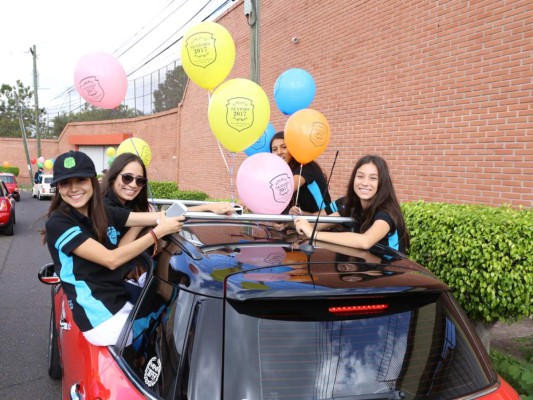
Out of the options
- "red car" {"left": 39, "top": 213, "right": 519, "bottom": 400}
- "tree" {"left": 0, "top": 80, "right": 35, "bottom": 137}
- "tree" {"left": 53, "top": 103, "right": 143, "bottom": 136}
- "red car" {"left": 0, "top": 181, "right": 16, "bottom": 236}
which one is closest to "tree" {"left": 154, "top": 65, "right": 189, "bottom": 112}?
"tree" {"left": 53, "top": 103, "right": 143, "bottom": 136}

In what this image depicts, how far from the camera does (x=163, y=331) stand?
175cm

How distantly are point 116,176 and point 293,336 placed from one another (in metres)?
2.18

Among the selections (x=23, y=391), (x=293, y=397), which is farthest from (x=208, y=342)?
(x=23, y=391)

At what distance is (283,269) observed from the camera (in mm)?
1780

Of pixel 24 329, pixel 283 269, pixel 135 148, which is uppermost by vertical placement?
pixel 135 148

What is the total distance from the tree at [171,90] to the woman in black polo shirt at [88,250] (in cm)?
1832

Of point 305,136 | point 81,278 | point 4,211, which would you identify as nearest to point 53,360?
point 81,278

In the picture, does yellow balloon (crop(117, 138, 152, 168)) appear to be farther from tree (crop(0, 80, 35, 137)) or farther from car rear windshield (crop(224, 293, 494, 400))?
tree (crop(0, 80, 35, 137))

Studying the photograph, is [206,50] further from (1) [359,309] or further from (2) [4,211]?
(2) [4,211]

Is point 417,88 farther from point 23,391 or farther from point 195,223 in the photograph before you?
point 23,391

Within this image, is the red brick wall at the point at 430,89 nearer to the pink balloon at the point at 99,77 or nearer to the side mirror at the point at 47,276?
the pink balloon at the point at 99,77

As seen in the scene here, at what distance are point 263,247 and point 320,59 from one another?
838 centimetres

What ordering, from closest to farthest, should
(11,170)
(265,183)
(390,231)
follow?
(390,231) < (265,183) < (11,170)

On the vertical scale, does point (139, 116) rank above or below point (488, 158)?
above
